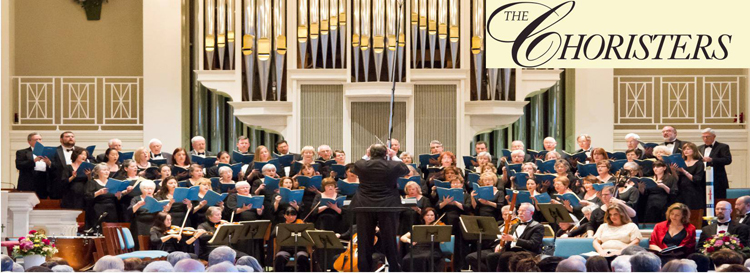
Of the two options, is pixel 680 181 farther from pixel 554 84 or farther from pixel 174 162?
pixel 174 162

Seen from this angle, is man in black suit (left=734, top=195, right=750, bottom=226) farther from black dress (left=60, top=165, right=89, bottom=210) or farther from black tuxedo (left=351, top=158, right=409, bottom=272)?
black dress (left=60, top=165, right=89, bottom=210)

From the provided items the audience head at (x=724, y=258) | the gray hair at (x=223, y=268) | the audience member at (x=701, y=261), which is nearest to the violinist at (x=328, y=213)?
the audience member at (x=701, y=261)

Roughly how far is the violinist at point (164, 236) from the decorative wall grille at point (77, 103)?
444 centimetres

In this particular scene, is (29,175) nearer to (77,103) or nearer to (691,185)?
(77,103)

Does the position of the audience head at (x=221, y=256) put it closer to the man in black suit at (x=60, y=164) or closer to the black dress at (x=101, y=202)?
the black dress at (x=101, y=202)

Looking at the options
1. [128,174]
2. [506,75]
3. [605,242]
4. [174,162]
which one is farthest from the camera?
[506,75]

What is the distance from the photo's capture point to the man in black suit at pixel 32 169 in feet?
36.0

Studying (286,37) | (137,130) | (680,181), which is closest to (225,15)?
(286,37)

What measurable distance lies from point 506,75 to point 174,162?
405 cm

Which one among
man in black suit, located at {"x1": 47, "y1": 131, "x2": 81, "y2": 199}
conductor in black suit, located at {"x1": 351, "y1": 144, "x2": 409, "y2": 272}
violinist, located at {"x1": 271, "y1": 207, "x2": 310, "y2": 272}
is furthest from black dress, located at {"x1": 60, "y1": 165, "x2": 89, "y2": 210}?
conductor in black suit, located at {"x1": 351, "y1": 144, "x2": 409, "y2": 272}

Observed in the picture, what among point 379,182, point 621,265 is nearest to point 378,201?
point 379,182

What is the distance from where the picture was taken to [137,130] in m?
13.8

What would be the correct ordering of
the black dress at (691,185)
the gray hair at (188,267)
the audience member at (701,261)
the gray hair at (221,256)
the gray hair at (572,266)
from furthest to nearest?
1. the black dress at (691,185)
2. the audience member at (701,261)
3. the gray hair at (221,256)
4. the gray hair at (572,266)
5. the gray hair at (188,267)

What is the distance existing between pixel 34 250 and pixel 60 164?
207 cm
